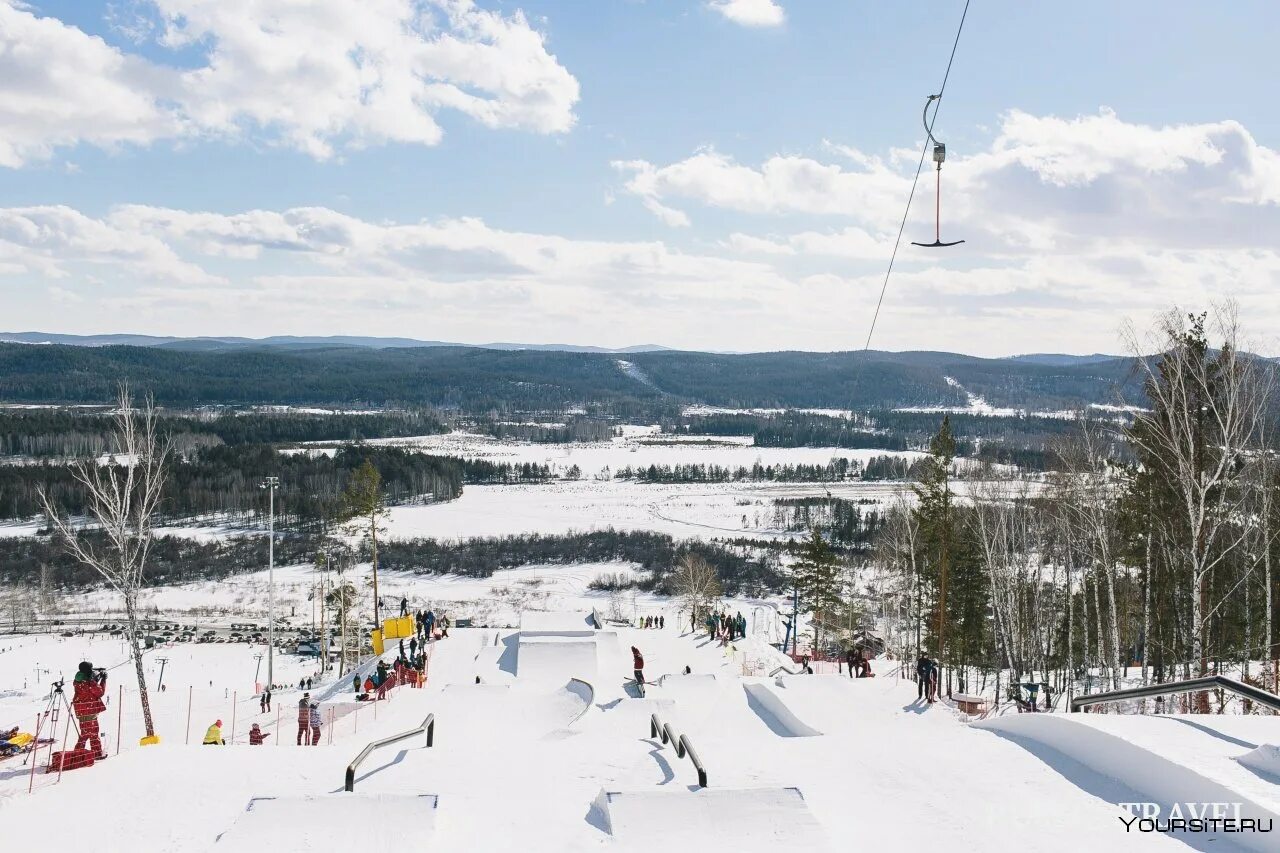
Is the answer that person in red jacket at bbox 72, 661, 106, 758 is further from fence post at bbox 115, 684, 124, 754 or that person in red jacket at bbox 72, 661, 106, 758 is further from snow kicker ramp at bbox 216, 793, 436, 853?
snow kicker ramp at bbox 216, 793, 436, 853

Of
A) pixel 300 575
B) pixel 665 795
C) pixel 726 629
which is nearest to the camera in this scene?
pixel 665 795

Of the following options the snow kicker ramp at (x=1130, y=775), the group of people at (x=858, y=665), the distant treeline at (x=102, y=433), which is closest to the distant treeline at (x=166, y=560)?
the distant treeline at (x=102, y=433)

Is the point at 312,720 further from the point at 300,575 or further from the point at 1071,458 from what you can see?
the point at 300,575

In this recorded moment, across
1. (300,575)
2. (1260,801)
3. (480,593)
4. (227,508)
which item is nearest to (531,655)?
(1260,801)

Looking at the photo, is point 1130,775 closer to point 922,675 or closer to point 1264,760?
point 1264,760

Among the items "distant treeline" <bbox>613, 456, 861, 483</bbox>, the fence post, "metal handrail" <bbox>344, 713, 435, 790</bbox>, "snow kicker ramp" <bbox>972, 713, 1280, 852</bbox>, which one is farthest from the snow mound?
"distant treeline" <bbox>613, 456, 861, 483</bbox>

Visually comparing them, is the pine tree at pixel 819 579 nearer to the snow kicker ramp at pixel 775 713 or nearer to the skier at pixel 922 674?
the skier at pixel 922 674
